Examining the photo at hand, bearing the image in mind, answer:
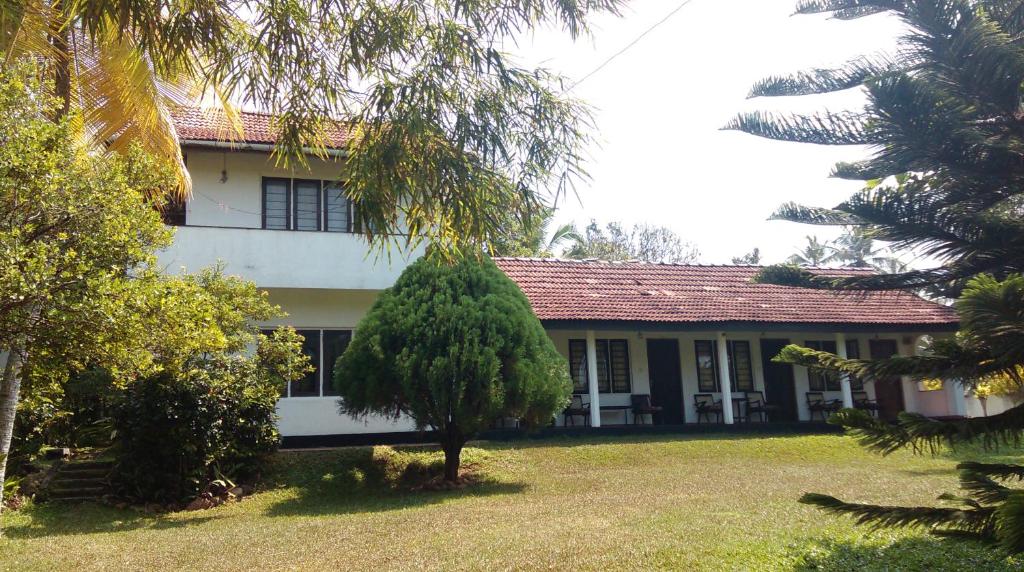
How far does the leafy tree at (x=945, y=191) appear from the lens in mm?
4840

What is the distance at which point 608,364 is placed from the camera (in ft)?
61.8

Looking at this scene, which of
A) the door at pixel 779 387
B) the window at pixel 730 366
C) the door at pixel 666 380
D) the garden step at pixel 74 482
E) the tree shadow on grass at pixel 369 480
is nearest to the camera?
the tree shadow on grass at pixel 369 480

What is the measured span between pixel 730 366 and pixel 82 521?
47.4ft

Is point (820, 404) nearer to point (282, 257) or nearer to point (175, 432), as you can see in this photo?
point (282, 257)

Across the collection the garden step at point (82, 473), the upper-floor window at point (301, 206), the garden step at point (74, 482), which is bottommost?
the garden step at point (74, 482)

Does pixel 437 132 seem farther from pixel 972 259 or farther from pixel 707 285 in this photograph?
pixel 707 285

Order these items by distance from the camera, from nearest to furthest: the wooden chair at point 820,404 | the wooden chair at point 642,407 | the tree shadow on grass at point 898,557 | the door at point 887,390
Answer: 1. the tree shadow on grass at point 898,557
2. the wooden chair at point 642,407
3. the wooden chair at point 820,404
4. the door at point 887,390

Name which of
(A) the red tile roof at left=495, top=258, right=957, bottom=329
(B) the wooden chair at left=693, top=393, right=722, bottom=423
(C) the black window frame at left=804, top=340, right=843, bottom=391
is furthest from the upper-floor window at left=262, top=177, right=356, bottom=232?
(C) the black window frame at left=804, top=340, right=843, bottom=391

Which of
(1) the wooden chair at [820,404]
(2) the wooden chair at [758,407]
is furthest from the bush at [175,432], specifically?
(1) the wooden chair at [820,404]

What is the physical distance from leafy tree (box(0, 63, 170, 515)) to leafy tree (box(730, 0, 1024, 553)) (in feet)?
18.7

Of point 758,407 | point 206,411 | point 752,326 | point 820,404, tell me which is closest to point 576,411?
point 752,326

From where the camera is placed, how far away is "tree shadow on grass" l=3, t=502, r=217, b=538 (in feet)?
30.8

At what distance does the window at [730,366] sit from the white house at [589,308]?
0.03 m

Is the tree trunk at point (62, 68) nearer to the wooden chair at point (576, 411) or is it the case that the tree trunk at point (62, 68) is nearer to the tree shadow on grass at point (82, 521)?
the tree shadow on grass at point (82, 521)
